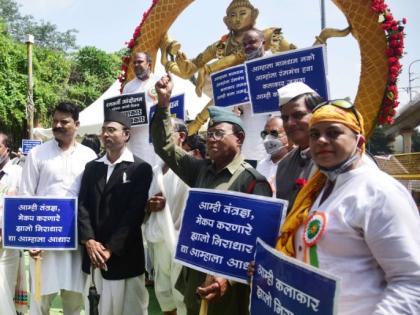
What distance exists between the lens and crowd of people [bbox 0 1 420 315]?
1656mm

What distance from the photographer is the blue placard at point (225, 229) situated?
7.52 ft

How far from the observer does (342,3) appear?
15.5ft

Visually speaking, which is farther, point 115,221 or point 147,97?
point 147,97

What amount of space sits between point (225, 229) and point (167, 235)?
1571 millimetres

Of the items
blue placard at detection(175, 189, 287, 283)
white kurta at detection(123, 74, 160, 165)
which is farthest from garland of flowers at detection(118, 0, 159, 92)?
blue placard at detection(175, 189, 287, 283)

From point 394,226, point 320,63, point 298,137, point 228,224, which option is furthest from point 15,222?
point 394,226

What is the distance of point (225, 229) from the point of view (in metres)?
2.44

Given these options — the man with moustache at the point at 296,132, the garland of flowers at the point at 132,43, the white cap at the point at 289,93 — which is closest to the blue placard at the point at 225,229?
the man with moustache at the point at 296,132

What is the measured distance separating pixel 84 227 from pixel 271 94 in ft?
6.65

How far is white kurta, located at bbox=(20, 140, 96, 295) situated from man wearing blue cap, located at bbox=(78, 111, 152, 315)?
0.42ft

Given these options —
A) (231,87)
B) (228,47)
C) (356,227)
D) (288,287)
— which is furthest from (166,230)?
(228,47)

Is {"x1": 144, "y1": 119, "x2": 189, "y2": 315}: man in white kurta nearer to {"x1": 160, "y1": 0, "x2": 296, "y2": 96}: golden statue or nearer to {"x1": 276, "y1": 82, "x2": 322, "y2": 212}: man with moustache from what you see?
{"x1": 276, "y1": 82, "x2": 322, "y2": 212}: man with moustache

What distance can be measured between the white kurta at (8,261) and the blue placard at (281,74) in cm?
245

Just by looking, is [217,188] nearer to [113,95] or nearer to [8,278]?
[8,278]
